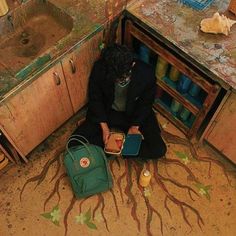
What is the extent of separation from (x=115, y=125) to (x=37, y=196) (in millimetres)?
728

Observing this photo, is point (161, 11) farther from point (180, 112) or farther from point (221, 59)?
point (180, 112)

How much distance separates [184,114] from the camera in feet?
7.51

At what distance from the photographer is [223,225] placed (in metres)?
2.07

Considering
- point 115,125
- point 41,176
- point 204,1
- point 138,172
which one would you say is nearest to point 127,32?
point 204,1

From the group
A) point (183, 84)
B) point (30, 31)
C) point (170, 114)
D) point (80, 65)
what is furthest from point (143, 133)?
point (30, 31)

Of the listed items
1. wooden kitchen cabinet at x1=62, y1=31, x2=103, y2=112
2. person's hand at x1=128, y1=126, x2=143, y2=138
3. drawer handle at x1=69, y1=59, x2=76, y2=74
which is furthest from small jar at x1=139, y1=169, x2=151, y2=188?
drawer handle at x1=69, y1=59, x2=76, y2=74

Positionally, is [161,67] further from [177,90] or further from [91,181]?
[91,181]

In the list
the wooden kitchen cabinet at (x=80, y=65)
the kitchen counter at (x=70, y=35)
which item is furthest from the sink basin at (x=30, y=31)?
the wooden kitchen cabinet at (x=80, y=65)

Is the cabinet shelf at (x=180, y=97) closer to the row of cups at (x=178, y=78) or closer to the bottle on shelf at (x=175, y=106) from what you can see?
the row of cups at (x=178, y=78)

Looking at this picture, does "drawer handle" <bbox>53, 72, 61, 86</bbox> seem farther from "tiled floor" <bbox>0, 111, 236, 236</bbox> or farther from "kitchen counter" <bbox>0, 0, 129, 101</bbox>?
"tiled floor" <bbox>0, 111, 236, 236</bbox>

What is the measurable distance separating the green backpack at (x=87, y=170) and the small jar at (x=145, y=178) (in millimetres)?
215

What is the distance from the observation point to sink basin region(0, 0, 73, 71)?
1897 millimetres

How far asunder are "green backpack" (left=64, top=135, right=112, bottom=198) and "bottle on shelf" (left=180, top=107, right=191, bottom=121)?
66 cm

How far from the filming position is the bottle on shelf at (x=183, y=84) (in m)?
2.03
